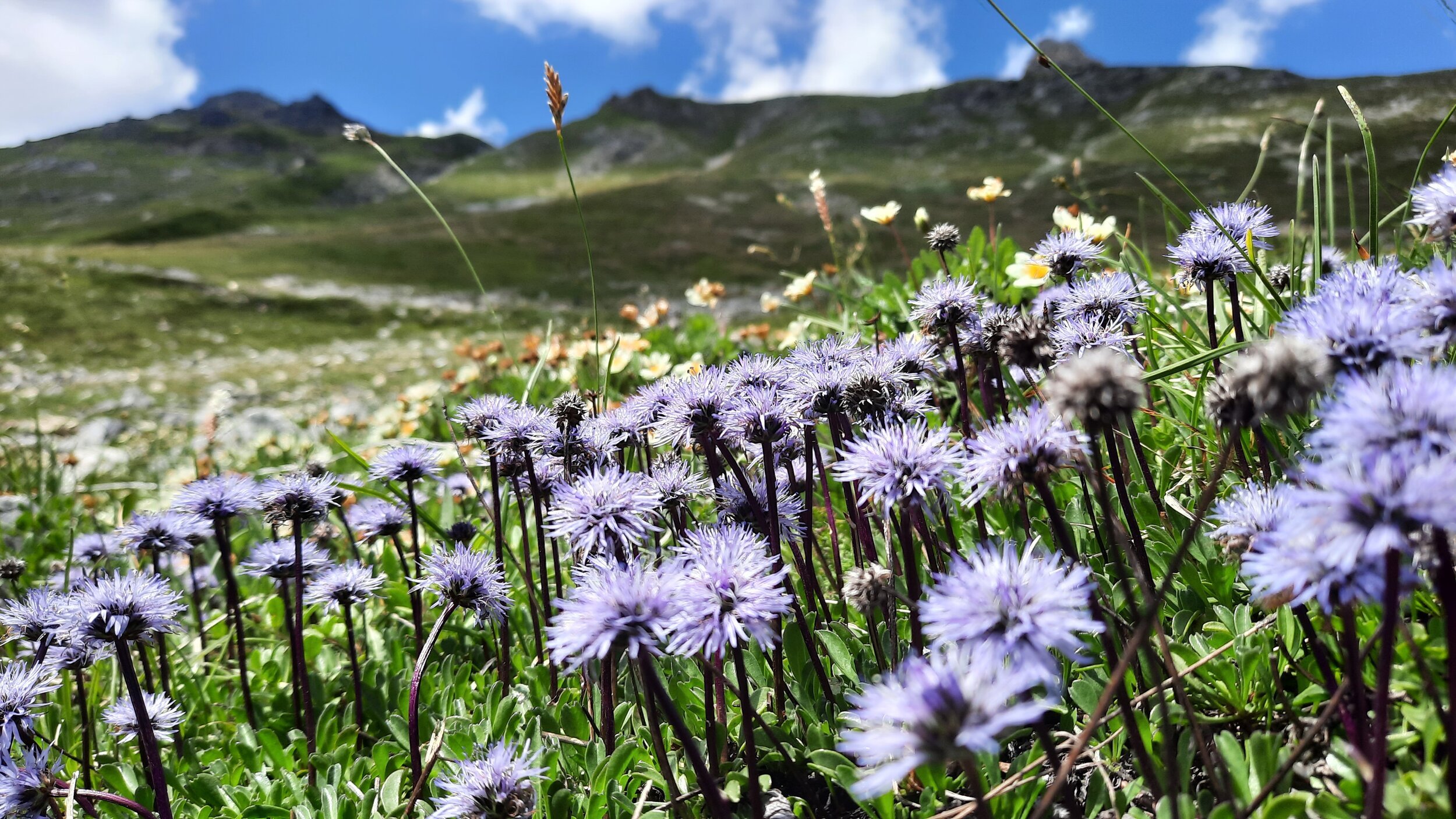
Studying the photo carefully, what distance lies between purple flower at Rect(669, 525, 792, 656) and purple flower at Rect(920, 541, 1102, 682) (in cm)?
30

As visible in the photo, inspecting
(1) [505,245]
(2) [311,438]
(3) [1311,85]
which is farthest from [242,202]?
(3) [1311,85]

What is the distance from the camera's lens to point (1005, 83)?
140250mm

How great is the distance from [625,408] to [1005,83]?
15922cm

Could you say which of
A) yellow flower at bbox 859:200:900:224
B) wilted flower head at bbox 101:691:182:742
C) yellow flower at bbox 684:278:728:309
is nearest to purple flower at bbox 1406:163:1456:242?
yellow flower at bbox 859:200:900:224

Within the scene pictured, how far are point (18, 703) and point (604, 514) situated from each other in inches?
65.5

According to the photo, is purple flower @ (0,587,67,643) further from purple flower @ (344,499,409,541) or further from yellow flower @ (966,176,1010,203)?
yellow flower @ (966,176,1010,203)

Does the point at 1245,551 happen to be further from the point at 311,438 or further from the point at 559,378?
the point at 311,438

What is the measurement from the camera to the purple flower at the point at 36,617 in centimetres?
221

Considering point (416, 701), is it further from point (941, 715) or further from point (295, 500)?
point (941, 715)

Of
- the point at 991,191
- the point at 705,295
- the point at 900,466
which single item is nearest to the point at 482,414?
the point at 900,466

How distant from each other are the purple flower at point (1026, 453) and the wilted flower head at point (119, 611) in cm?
207

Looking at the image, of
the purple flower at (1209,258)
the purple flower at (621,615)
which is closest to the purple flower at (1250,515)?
the purple flower at (1209,258)

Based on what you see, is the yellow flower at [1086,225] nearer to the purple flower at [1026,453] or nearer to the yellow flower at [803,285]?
the yellow flower at [803,285]

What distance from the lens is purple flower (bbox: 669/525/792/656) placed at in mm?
1357
